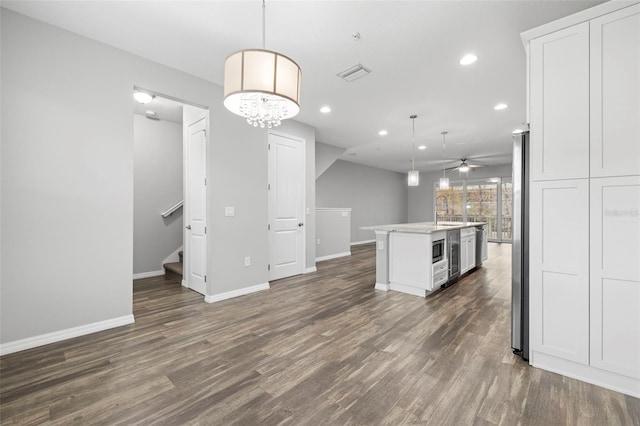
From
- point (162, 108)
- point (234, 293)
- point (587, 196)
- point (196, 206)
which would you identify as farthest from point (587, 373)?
point (162, 108)

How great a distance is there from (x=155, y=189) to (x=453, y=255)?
548 cm

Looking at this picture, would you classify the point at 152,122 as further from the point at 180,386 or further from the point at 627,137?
the point at 627,137

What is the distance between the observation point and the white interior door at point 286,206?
188 inches

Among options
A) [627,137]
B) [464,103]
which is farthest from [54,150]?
[464,103]

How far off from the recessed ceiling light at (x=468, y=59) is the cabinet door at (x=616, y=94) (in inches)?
47.0

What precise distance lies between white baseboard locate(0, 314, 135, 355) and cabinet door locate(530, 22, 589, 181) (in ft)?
13.5

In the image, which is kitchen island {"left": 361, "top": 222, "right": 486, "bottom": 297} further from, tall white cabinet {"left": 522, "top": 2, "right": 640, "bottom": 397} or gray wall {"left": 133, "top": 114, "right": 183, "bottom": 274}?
gray wall {"left": 133, "top": 114, "right": 183, "bottom": 274}

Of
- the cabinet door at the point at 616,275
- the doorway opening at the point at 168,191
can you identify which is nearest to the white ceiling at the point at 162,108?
the doorway opening at the point at 168,191

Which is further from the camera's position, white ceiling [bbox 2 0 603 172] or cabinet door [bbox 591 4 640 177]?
white ceiling [bbox 2 0 603 172]

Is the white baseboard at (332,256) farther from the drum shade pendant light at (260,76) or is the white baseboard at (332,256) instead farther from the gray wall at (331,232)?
the drum shade pendant light at (260,76)

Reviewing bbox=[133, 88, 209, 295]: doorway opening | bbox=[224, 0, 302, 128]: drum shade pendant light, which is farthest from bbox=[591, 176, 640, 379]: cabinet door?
bbox=[133, 88, 209, 295]: doorway opening

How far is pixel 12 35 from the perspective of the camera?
2.33 m

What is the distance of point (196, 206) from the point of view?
4074 mm

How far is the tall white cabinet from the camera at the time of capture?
1769 mm
